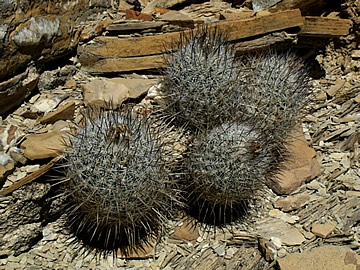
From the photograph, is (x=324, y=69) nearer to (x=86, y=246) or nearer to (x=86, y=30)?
(x=86, y=30)

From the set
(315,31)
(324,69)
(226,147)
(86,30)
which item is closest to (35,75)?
(86,30)

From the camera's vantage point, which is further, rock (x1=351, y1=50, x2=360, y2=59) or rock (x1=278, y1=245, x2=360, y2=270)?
rock (x1=351, y1=50, x2=360, y2=59)

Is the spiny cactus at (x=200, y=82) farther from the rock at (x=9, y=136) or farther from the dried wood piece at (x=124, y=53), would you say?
the rock at (x=9, y=136)

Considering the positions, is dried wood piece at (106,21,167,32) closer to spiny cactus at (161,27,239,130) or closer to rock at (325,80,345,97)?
spiny cactus at (161,27,239,130)

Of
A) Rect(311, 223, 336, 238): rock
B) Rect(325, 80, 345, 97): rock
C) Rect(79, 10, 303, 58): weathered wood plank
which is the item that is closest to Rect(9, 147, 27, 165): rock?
Rect(79, 10, 303, 58): weathered wood plank

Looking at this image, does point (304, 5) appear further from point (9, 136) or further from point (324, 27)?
point (9, 136)

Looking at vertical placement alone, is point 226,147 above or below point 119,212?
above

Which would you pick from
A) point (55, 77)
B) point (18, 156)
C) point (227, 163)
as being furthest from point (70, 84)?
point (227, 163)
